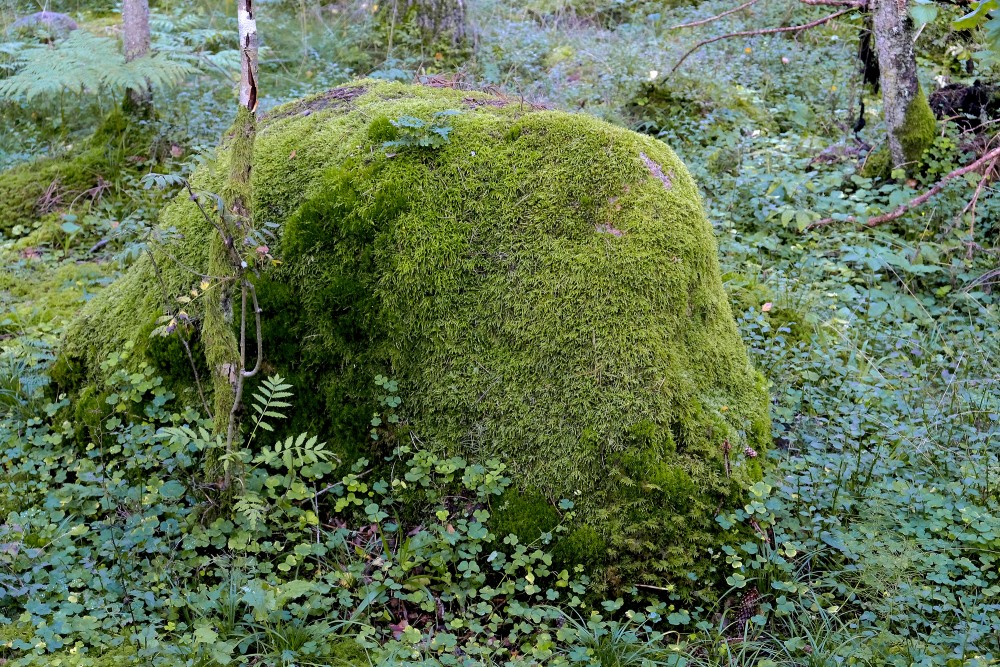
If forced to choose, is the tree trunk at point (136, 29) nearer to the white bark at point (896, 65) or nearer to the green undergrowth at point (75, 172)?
the green undergrowth at point (75, 172)

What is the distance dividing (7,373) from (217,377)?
1.63 meters

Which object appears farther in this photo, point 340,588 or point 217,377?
point 217,377

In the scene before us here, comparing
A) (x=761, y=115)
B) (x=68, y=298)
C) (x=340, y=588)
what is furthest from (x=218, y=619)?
(x=761, y=115)

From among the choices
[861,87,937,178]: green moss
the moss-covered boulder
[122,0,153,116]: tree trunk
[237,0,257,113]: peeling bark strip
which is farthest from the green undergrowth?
[861,87,937,178]: green moss

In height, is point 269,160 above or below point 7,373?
above

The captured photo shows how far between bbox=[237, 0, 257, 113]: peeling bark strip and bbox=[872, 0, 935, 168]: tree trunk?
16.8ft

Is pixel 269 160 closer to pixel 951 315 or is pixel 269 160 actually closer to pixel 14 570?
pixel 14 570

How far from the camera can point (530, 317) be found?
3.17 meters

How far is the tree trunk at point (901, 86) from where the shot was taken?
5773mm

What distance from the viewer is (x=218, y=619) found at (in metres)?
2.59

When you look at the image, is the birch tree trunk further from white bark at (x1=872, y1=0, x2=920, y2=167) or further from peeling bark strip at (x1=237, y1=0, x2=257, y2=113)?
white bark at (x1=872, y1=0, x2=920, y2=167)

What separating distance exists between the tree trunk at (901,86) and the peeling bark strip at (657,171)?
350cm

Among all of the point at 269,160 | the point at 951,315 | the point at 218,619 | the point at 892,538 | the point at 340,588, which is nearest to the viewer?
the point at 218,619

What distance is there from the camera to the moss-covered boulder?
292 centimetres
